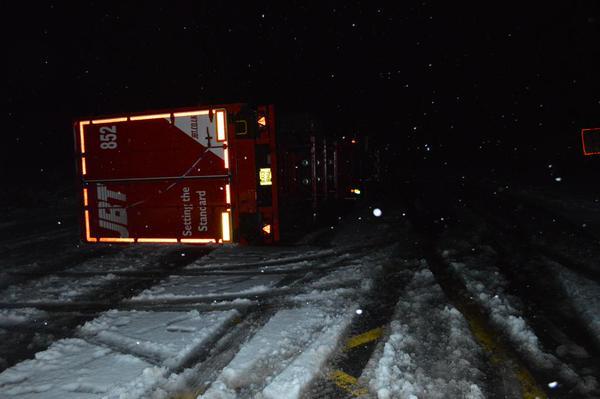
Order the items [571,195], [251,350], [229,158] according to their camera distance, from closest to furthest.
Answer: [251,350], [229,158], [571,195]

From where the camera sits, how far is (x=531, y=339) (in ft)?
14.3

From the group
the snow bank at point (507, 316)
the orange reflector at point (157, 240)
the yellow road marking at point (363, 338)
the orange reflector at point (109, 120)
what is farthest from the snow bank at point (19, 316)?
the snow bank at point (507, 316)

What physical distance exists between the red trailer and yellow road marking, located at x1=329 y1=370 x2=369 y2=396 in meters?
5.30

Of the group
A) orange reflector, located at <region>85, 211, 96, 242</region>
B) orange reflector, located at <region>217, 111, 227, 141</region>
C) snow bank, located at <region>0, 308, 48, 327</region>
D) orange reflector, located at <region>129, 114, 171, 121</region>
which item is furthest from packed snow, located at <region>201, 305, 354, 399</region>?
orange reflector, located at <region>85, 211, 96, 242</region>

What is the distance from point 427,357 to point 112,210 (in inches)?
306

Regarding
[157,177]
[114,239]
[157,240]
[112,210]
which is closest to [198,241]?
[157,240]

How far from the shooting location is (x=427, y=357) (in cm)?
406

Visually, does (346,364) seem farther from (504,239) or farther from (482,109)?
(482,109)

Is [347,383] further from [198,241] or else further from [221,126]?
[221,126]

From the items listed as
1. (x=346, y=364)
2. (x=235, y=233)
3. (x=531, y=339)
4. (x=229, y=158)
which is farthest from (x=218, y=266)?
(x=531, y=339)

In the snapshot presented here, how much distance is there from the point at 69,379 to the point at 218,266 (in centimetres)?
417

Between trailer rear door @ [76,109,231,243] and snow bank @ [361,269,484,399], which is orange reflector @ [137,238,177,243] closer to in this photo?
trailer rear door @ [76,109,231,243]

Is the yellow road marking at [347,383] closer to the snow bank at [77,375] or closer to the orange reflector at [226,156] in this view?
the snow bank at [77,375]

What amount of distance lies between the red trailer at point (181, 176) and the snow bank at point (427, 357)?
14.2ft
